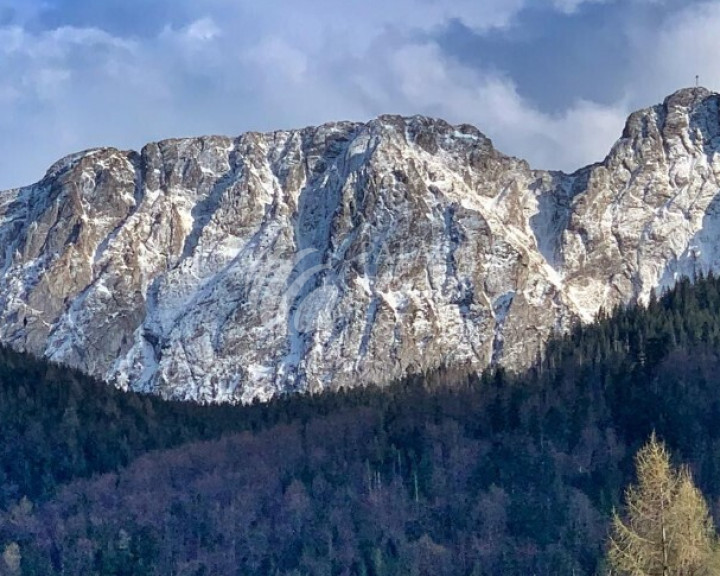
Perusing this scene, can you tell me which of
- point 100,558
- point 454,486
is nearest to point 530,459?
point 454,486

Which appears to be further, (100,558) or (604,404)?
Answer: (604,404)

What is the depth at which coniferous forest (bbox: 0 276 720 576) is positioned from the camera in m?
150

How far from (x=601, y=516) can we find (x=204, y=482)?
6199 centimetres

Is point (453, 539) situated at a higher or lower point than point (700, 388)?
lower

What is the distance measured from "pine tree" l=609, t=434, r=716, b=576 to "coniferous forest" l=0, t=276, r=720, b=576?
84.5m

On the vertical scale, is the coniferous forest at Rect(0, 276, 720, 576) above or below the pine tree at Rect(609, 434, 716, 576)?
above

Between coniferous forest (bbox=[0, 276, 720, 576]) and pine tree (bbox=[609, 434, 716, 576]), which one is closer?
pine tree (bbox=[609, 434, 716, 576])

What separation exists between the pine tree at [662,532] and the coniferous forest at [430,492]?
84.5 meters

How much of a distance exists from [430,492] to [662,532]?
124265mm

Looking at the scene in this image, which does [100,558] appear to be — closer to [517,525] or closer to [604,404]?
[517,525]

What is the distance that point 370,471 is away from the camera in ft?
594

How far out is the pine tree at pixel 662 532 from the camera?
46.9m

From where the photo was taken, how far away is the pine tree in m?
46.9

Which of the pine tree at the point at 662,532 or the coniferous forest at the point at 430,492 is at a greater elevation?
the coniferous forest at the point at 430,492
